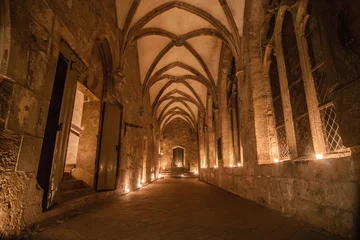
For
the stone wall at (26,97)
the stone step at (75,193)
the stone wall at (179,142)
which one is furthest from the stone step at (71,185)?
the stone wall at (179,142)

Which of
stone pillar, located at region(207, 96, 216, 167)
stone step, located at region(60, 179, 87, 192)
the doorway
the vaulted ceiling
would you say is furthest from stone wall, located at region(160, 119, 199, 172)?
stone step, located at region(60, 179, 87, 192)

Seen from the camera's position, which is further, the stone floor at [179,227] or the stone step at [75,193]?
the stone step at [75,193]

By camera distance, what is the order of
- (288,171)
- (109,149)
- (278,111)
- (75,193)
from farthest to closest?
(109,149), (278,111), (75,193), (288,171)

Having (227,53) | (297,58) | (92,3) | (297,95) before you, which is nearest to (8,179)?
(92,3)

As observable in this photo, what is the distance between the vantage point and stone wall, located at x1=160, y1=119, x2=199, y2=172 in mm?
21281

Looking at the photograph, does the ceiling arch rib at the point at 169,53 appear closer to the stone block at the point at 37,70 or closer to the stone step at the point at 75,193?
the stone step at the point at 75,193

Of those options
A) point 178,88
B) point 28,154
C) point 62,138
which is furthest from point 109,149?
point 178,88

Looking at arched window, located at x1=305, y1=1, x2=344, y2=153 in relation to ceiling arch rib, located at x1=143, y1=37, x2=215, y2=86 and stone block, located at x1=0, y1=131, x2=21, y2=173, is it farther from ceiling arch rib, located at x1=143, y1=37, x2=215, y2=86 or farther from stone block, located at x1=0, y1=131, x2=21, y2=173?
ceiling arch rib, located at x1=143, y1=37, x2=215, y2=86

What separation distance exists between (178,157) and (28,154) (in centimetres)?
2033

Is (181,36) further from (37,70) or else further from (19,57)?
(19,57)

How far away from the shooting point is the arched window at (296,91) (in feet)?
9.87

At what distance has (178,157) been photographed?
72.0 feet

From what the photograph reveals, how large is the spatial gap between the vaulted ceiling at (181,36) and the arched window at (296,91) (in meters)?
1.99

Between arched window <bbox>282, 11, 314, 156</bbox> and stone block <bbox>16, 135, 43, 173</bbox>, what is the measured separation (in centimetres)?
400
